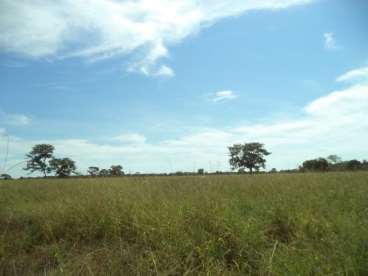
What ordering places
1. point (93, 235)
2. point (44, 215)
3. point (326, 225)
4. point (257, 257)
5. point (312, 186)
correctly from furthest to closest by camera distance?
point (312, 186)
point (44, 215)
point (93, 235)
point (326, 225)
point (257, 257)

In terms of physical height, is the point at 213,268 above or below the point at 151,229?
below

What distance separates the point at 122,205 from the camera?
502cm

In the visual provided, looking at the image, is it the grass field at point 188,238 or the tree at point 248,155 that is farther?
the tree at point 248,155

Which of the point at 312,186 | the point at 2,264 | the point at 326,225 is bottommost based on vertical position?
the point at 2,264

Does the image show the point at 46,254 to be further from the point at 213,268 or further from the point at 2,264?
the point at 213,268

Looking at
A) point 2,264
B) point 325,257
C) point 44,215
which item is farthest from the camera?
point 44,215

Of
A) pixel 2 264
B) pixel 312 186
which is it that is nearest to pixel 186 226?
pixel 2 264

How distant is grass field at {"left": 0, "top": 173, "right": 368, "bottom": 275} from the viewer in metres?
2.97

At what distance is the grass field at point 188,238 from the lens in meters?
2.97

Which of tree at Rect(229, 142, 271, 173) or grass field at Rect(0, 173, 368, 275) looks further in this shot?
tree at Rect(229, 142, 271, 173)

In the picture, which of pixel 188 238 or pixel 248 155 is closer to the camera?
pixel 188 238

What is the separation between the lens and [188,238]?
11.9 ft

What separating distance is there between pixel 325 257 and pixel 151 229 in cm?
205

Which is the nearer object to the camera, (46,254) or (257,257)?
(257,257)
